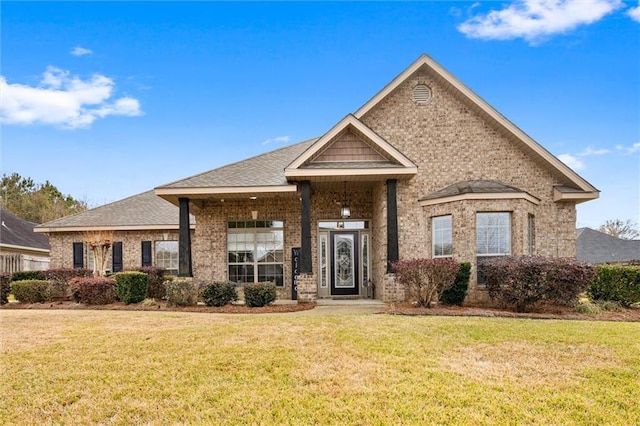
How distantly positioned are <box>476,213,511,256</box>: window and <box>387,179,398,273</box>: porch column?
220 centimetres

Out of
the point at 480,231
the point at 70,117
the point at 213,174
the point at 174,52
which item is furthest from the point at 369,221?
the point at 70,117

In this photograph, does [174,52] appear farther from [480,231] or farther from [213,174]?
[480,231]

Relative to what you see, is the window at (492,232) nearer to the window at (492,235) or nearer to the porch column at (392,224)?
the window at (492,235)

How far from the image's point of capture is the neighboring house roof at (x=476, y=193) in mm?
12102

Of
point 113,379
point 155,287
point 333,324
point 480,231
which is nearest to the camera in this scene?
point 113,379

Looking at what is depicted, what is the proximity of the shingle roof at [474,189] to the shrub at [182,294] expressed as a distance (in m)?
7.04

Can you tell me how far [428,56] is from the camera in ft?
44.4

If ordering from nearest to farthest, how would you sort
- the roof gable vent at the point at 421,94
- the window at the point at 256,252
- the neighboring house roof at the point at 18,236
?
the roof gable vent at the point at 421,94 < the window at the point at 256,252 < the neighboring house roof at the point at 18,236

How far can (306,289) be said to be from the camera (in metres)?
12.4

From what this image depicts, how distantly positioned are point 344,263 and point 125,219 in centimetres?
965

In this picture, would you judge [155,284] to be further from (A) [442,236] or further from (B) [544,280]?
(B) [544,280]

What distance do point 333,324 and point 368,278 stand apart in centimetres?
662

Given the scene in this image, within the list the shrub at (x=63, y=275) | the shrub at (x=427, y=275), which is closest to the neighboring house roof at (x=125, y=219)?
the shrub at (x=63, y=275)

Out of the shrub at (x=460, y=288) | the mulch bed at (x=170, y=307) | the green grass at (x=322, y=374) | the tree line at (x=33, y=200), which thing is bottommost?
the mulch bed at (x=170, y=307)
